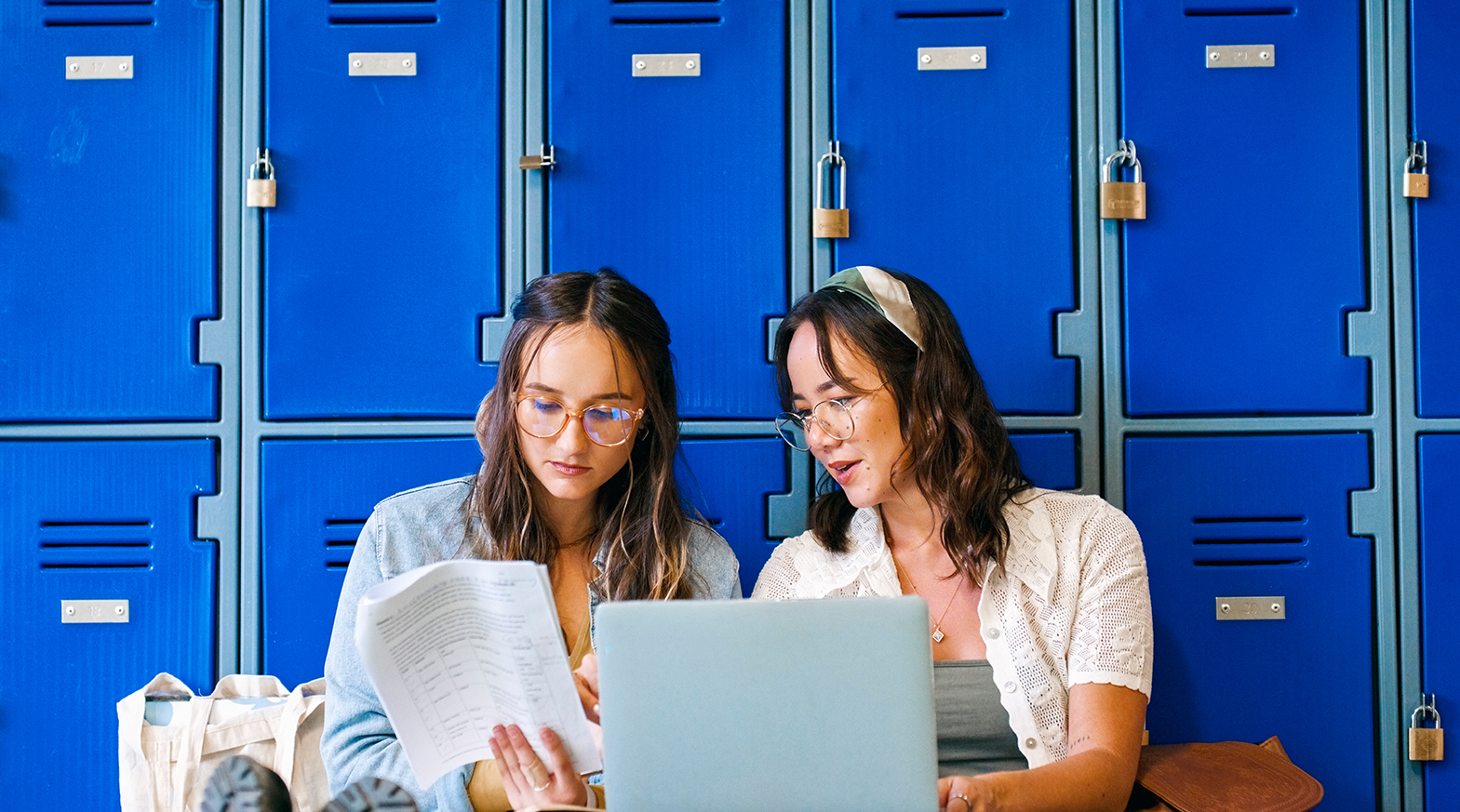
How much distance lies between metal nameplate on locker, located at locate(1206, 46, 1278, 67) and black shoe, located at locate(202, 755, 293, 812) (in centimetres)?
201

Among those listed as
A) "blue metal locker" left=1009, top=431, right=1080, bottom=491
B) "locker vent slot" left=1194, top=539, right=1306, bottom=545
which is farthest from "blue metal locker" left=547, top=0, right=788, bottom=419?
"locker vent slot" left=1194, top=539, right=1306, bottom=545

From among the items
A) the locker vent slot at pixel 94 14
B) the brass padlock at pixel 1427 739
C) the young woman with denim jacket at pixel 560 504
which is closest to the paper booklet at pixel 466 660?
the young woman with denim jacket at pixel 560 504

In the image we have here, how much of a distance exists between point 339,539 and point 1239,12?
208cm

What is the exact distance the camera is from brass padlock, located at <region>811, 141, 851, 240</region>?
189cm

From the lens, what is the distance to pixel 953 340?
163cm

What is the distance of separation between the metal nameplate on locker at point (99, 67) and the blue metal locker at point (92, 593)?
28.6 inches

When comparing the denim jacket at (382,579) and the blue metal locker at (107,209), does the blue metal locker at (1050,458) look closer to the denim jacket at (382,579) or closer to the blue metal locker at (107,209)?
the denim jacket at (382,579)

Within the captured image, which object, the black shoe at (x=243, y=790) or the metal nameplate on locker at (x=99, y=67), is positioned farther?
the metal nameplate on locker at (x=99, y=67)

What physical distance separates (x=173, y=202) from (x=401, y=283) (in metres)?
0.48

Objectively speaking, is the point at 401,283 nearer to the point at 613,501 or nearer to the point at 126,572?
the point at 613,501

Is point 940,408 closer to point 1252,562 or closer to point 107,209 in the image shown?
point 1252,562

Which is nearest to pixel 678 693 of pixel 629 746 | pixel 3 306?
pixel 629 746

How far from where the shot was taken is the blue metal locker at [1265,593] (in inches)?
75.2

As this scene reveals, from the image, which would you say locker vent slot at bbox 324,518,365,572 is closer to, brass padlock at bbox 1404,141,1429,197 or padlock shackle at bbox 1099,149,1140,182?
padlock shackle at bbox 1099,149,1140,182
